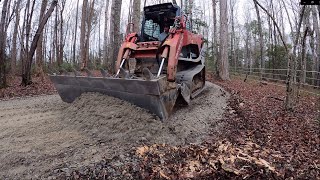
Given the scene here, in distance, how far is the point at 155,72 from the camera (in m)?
6.75

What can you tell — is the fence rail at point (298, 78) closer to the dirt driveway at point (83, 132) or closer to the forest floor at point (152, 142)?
the forest floor at point (152, 142)

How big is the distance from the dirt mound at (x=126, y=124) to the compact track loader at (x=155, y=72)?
7.9 inches

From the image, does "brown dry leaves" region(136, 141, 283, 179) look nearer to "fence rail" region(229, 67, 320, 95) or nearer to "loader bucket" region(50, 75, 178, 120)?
"loader bucket" region(50, 75, 178, 120)

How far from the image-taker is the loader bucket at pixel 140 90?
16.4 ft

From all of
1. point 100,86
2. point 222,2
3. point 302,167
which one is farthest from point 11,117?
point 222,2

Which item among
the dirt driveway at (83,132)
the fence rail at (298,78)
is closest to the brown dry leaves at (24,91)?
the dirt driveway at (83,132)

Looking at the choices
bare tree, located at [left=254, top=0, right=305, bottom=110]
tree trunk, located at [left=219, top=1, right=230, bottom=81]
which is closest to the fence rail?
bare tree, located at [left=254, top=0, right=305, bottom=110]

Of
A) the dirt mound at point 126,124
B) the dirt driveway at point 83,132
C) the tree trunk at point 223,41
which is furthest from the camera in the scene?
the tree trunk at point 223,41

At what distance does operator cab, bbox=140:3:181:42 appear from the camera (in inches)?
290

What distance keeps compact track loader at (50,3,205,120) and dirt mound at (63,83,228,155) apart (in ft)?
0.65

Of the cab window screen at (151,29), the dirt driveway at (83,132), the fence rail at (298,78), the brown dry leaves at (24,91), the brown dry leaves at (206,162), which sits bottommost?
the brown dry leaves at (206,162)

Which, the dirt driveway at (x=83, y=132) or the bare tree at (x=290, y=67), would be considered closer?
the dirt driveway at (x=83, y=132)

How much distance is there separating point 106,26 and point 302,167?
88.8 ft

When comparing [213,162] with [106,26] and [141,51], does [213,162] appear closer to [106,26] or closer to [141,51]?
[141,51]
